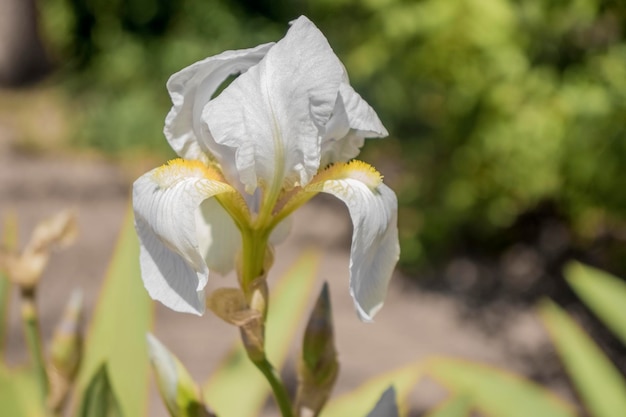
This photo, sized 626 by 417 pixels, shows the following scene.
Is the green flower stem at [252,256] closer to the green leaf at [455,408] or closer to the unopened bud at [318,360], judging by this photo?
the unopened bud at [318,360]

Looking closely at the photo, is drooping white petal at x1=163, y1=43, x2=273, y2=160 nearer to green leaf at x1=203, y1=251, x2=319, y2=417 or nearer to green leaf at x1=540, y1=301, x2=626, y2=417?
green leaf at x1=203, y1=251, x2=319, y2=417

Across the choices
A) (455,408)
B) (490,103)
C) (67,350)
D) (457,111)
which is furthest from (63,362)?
(457,111)

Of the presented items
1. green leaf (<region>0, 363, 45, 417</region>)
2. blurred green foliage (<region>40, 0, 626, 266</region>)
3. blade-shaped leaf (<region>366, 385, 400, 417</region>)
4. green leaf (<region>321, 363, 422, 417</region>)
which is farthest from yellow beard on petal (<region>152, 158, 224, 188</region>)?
blurred green foliage (<region>40, 0, 626, 266</region>)

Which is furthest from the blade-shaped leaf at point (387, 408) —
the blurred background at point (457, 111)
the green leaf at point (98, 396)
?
the blurred background at point (457, 111)

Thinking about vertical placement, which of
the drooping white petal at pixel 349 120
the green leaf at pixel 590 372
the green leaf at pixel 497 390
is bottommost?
the green leaf at pixel 590 372

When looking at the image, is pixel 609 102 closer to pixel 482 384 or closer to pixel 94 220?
pixel 482 384

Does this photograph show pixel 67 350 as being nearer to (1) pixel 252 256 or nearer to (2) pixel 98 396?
(2) pixel 98 396
